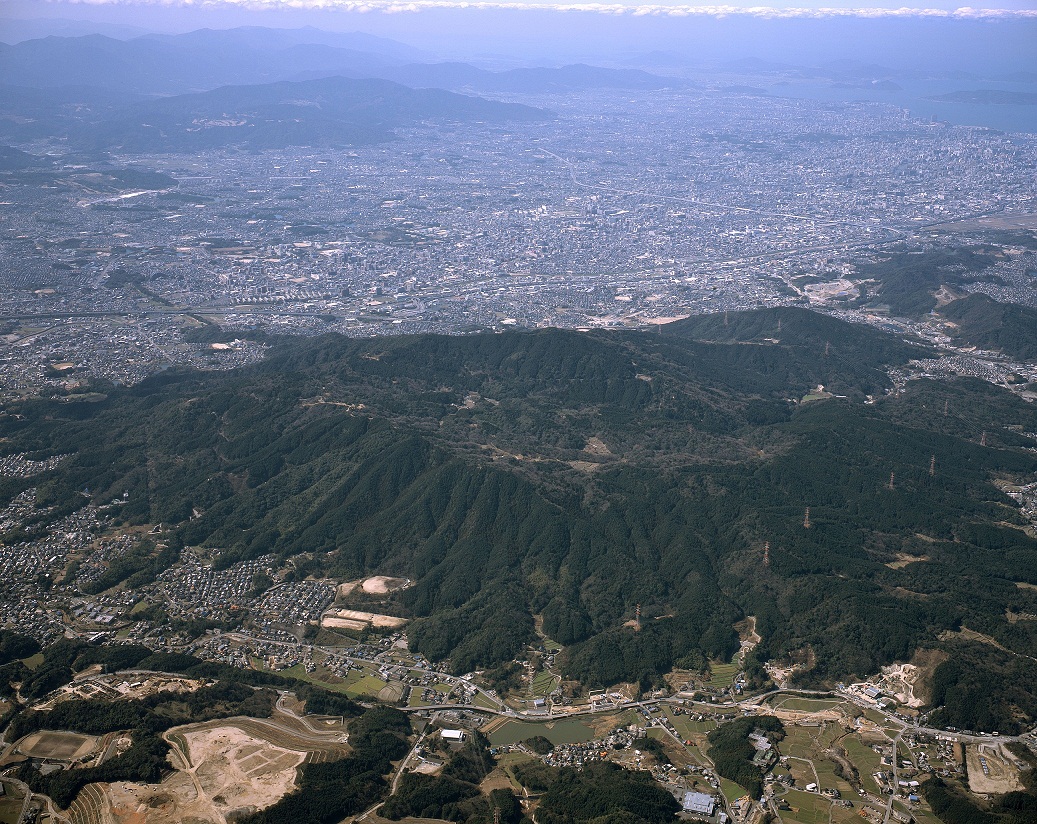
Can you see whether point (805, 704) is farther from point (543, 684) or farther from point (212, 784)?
point (212, 784)

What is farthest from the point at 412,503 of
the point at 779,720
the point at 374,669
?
the point at 779,720

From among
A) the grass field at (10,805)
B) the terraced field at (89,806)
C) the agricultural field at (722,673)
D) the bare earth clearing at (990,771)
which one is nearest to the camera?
the terraced field at (89,806)

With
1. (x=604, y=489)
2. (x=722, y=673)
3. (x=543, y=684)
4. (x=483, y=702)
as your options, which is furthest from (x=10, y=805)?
(x=604, y=489)

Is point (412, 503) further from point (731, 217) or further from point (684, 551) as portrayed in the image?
point (731, 217)

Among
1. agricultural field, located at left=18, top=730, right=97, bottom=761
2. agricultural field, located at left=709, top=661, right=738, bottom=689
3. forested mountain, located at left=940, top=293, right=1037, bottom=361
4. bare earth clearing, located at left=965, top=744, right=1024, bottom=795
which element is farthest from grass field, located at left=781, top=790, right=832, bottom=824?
forested mountain, located at left=940, top=293, right=1037, bottom=361

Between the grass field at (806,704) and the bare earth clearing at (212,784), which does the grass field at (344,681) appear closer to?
the bare earth clearing at (212,784)

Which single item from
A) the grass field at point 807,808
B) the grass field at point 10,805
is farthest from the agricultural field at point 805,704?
the grass field at point 10,805

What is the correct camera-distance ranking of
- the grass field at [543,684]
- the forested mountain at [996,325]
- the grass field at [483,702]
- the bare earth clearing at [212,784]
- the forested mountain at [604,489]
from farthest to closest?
the forested mountain at [996,325] → the forested mountain at [604,489] → the grass field at [543,684] → the grass field at [483,702] → the bare earth clearing at [212,784]

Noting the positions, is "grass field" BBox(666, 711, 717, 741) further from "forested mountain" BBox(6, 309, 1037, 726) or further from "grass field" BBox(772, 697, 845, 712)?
"grass field" BBox(772, 697, 845, 712)
